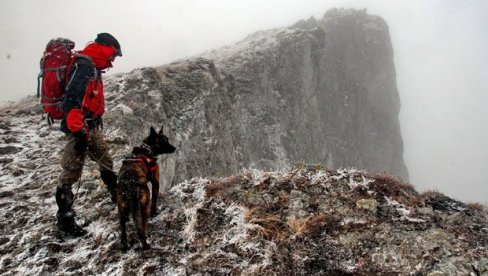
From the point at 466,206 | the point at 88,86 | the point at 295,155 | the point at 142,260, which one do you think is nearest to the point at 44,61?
the point at 88,86

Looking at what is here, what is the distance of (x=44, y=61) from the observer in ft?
19.4

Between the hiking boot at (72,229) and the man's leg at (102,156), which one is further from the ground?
the man's leg at (102,156)

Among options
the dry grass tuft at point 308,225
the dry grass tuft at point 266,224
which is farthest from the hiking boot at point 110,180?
the dry grass tuft at point 308,225

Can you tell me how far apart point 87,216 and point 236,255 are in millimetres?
3158

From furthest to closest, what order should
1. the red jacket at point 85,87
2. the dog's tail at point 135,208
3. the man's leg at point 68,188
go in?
the man's leg at point 68,188 → the red jacket at point 85,87 → the dog's tail at point 135,208

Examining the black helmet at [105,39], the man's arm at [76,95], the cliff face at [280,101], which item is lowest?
the cliff face at [280,101]

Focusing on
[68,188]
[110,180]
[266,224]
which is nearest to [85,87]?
[68,188]

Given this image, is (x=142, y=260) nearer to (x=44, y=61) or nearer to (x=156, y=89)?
(x=44, y=61)

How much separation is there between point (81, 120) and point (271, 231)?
11.1ft

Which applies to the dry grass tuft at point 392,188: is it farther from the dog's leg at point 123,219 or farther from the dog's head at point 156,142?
the dog's leg at point 123,219

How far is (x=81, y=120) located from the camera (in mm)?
5656

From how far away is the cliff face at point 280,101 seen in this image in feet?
55.7

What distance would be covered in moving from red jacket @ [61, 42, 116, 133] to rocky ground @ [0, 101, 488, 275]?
1.21 meters

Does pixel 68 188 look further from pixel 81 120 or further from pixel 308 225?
pixel 308 225
